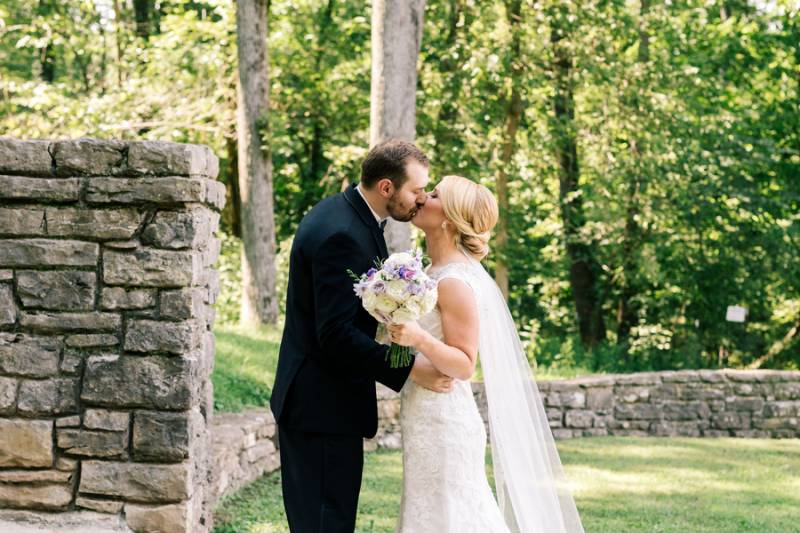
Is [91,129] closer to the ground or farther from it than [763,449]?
farther from it

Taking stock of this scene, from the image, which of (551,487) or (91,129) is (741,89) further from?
(551,487)

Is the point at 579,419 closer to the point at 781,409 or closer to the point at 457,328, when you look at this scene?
the point at 781,409

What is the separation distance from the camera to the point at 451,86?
1526cm

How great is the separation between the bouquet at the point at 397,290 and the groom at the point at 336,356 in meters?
0.17

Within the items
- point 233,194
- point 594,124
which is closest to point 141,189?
point 594,124

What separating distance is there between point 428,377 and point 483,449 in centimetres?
49

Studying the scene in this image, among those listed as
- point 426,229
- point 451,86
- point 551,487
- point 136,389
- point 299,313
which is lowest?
point 551,487

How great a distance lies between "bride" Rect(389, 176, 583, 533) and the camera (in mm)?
4027

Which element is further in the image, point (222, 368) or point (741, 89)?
point (741, 89)

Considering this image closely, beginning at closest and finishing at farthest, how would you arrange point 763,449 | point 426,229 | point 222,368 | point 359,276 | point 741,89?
point 359,276
point 426,229
point 222,368
point 763,449
point 741,89

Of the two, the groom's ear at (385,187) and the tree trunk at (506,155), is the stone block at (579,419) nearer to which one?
the tree trunk at (506,155)

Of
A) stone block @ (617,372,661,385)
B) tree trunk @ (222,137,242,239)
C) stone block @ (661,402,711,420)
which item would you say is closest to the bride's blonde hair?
stone block @ (617,372,661,385)

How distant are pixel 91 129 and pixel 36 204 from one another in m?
11.3

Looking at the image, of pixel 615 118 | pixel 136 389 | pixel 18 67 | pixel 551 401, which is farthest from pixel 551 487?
pixel 18 67
